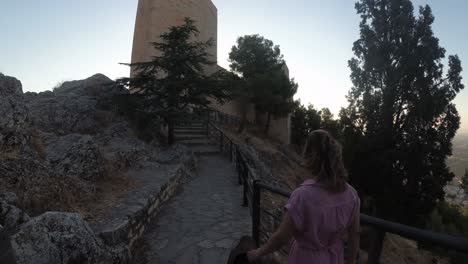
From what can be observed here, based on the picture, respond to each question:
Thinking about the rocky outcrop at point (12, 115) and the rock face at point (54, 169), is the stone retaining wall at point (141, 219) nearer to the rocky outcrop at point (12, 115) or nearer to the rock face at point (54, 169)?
the rock face at point (54, 169)

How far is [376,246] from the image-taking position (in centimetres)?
192

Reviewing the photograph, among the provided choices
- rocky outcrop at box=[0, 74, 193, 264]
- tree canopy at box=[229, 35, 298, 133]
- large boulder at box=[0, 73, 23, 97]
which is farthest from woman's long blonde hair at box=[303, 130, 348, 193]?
tree canopy at box=[229, 35, 298, 133]

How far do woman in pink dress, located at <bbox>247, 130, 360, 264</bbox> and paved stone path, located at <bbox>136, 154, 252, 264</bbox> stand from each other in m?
2.71

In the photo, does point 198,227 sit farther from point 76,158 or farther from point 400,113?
point 400,113

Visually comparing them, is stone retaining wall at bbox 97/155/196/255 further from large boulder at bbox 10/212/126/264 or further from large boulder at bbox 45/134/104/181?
large boulder at bbox 45/134/104/181

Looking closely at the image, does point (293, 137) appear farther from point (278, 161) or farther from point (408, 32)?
point (408, 32)

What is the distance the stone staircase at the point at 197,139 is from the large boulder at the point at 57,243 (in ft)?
31.0

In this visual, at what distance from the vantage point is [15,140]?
18.5ft

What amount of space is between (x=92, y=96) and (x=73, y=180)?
8.96 m

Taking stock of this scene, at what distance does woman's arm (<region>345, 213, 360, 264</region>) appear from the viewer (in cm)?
212

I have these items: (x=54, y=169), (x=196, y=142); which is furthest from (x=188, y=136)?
(x=54, y=169)

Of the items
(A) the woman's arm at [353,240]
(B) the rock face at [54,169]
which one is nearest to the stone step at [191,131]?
(B) the rock face at [54,169]

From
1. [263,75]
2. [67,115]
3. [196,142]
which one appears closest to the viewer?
[67,115]

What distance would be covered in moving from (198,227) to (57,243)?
114 inches
